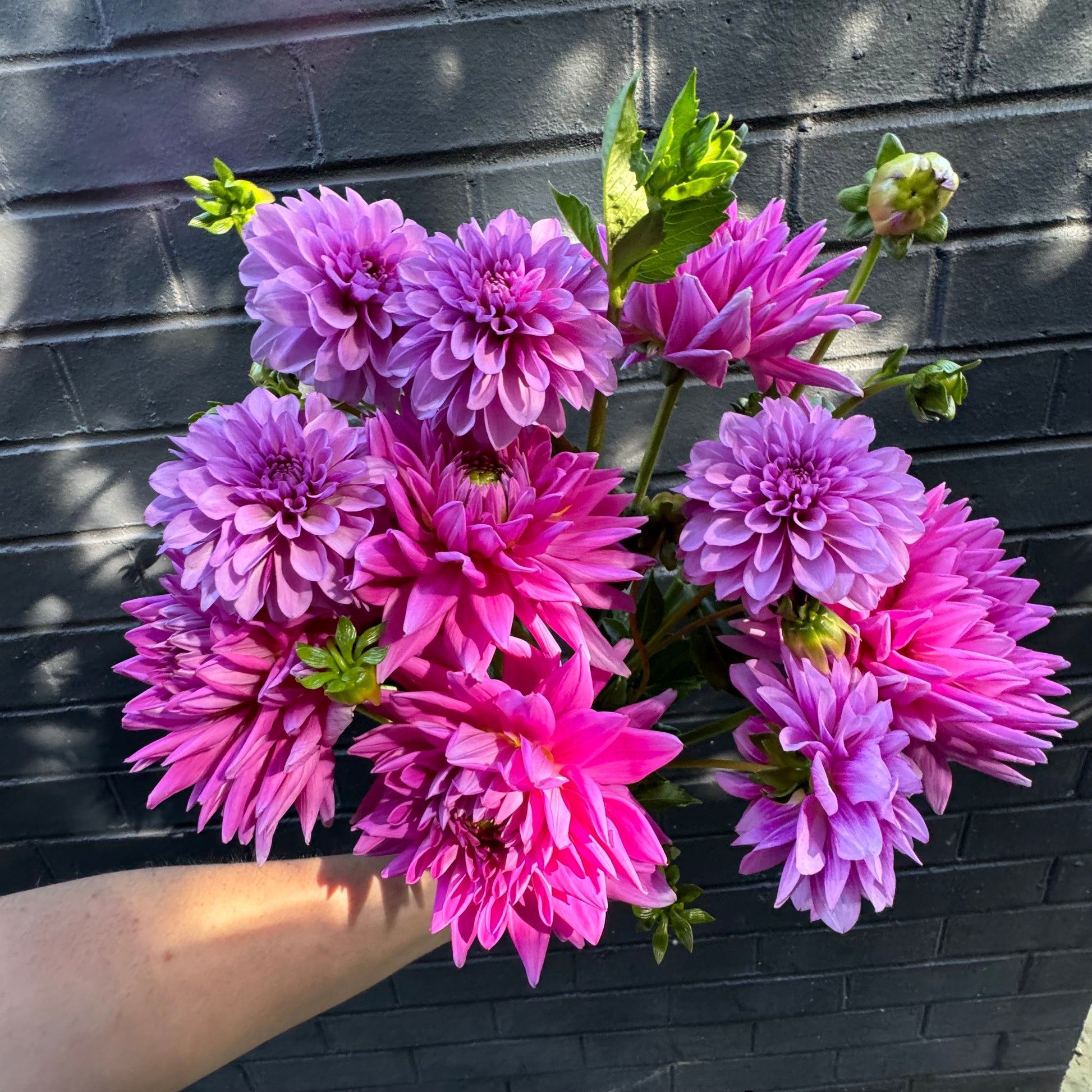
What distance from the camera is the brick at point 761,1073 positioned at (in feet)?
4.19

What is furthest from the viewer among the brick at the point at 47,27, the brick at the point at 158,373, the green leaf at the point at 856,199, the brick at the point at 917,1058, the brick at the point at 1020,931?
the brick at the point at 917,1058

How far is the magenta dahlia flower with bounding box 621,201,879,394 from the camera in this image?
1.36 feet

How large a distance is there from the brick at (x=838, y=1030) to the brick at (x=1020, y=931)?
14cm

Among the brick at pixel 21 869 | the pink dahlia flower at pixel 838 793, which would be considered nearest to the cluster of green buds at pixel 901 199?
the pink dahlia flower at pixel 838 793

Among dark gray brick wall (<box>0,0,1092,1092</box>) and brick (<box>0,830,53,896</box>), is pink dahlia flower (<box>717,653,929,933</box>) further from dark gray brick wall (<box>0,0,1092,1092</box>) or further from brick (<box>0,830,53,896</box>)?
brick (<box>0,830,53,896</box>)

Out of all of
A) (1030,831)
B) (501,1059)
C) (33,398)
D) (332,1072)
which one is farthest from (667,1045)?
(33,398)

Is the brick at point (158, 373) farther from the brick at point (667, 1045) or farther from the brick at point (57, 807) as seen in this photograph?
the brick at point (667, 1045)

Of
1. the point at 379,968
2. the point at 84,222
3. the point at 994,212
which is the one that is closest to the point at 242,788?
the point at 379,968

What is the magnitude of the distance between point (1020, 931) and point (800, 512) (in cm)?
112

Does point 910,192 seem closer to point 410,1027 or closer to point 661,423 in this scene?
point 661,423

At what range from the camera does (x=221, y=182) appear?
1.60 feet

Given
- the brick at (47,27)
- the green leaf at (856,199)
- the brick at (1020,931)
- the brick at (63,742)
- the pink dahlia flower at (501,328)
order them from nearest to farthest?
the pink dahlia flower at (501,328) < the green leaf at (856,199) < the brick at (47,27) < the brick at (63,742) < the brick at (1020,931)

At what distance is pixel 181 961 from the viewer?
0.61 metres

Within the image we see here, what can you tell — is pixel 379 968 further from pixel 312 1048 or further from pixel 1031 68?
pixel 1031 68
